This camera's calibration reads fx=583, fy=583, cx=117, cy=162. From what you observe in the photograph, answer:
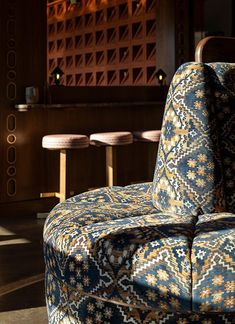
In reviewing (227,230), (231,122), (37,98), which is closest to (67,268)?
(227,230)

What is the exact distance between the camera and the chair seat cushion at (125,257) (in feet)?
5.69

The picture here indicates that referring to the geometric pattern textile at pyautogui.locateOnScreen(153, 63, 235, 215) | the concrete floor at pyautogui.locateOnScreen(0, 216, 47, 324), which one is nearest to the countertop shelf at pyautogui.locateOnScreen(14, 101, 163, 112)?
the concrete floor at pyautogui.locateOnScreen(0, 216, 47, 324)

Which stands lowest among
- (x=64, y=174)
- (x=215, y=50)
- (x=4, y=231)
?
(x=4, y=231)

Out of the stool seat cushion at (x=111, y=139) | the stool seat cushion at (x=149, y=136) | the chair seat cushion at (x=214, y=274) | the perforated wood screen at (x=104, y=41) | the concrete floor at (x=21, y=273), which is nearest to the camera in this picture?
the chair seat cushion at (x=214, y=274)

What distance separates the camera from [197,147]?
2223mm

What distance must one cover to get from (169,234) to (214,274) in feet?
0.70

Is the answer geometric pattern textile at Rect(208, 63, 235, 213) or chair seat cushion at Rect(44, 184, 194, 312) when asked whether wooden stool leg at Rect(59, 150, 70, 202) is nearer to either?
geometric pattern textile at Rect(208, 63, 235, 213)

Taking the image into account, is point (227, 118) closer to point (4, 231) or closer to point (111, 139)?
point (4, 231)

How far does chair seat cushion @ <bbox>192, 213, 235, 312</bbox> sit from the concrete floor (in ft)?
4.09

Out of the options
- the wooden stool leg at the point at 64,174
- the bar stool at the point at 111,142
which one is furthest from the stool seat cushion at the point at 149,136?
the wooden stool leg at the point at 64,174

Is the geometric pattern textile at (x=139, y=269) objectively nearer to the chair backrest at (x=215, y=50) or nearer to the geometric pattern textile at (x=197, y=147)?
the geometric pattern textile at (x=197, y=147)

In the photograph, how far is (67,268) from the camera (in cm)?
192

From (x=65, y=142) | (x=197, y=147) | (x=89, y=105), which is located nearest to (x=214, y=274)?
(x=197, y=147)

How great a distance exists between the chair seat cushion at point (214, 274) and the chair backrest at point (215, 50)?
112 centimetres
